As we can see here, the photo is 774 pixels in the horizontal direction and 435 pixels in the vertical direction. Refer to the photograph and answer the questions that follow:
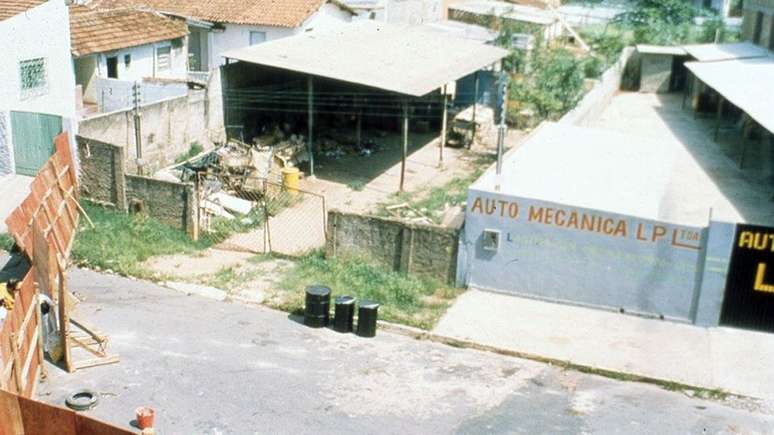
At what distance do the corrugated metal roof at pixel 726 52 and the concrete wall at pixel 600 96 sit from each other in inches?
140

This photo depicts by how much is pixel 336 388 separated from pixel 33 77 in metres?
13.1

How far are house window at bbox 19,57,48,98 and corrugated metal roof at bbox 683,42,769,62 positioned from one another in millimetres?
27844

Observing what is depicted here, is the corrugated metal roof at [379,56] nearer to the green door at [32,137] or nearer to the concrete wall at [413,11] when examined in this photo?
the green door at [32,137]

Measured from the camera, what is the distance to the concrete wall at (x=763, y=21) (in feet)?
120

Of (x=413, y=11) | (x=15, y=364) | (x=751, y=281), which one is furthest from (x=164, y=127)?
(x=413, y=11)

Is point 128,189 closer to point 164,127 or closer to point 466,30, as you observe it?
point 164,127

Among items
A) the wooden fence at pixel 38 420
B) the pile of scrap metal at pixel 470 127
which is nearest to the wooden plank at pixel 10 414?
the wooden fence at pixel 38 420

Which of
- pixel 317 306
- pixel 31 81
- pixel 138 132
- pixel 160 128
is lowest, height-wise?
pixel 317 306

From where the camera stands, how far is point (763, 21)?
124 ft

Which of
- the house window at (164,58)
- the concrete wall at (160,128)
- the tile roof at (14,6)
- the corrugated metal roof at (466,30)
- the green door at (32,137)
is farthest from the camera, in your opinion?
the corrugated metal roof at (466,30)

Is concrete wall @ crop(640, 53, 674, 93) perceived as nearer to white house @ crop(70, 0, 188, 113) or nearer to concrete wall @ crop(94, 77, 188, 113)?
white house @ crop(70, 0, 188, 113)

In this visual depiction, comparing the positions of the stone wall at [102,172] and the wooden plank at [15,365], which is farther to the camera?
the stone wall at [102,172]

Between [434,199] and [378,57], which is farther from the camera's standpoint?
[378,57]

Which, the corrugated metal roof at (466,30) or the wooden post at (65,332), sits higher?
the corrugated metal roof at (466,30)
